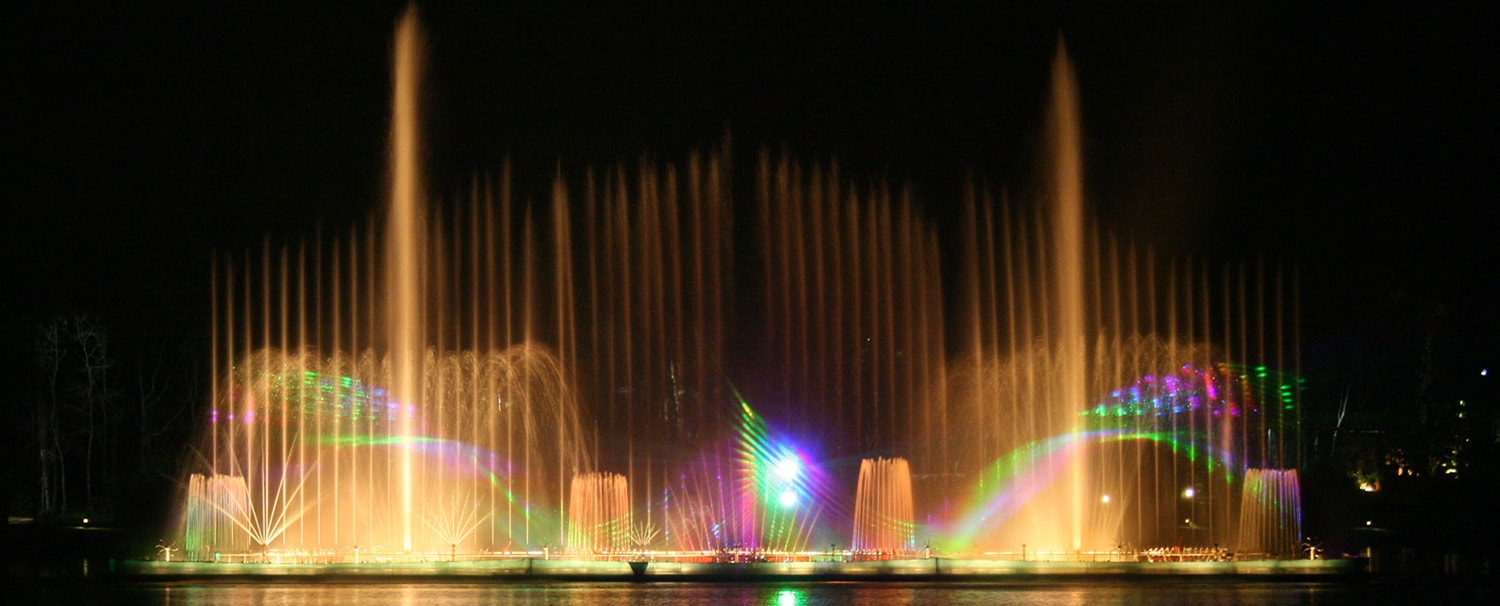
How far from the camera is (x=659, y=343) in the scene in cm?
4044

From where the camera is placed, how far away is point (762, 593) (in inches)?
884

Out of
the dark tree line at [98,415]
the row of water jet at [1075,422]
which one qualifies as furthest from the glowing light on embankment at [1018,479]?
the dark tree line at [98,415]

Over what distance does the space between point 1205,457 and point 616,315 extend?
15798 millimetres

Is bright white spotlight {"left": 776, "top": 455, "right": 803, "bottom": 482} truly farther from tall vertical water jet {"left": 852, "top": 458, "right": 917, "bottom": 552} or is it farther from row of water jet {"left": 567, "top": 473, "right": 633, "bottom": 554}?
tall vertical water jet {"left": 852, "top": 458, "right": 917, "bottom": 552}

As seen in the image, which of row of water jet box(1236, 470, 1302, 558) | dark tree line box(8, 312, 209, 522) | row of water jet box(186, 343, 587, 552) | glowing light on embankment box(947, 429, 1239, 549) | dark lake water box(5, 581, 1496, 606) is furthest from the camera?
dark tree line box(8, 312, 209, 522)

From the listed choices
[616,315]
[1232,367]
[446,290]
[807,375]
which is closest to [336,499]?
[446,290]

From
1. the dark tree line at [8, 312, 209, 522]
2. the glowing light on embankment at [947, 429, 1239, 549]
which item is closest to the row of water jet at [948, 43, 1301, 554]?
the glowing light on embankment at [947, 429, 1239, 549]

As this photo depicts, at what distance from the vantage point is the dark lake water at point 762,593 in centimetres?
2123

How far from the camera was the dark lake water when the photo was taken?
836 inches

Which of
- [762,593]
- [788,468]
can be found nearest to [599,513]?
[788,468]

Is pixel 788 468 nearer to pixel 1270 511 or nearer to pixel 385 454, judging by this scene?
pixel 385 454

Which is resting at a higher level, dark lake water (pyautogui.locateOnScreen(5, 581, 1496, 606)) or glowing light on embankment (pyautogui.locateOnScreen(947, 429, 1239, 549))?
glowing light on embankment (pyautogui.locateOnScreen(947, 429, 1239, 549))

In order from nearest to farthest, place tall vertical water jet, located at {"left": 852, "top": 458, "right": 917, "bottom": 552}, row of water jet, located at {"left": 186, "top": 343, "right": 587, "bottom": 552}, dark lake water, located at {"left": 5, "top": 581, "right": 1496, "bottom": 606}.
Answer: dark lake water, located at {"left": 5, "top": 581, "right": 1496, "bottom": 606}
tall vertical water jet, located at {"left": 852, "top": 458, "right": 917, "bottom": 552}
row of water jet, located at {"left": 186, "top": 343, "right": 587, "bottom": 552}

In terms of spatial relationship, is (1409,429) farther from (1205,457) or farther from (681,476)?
(681,476)
